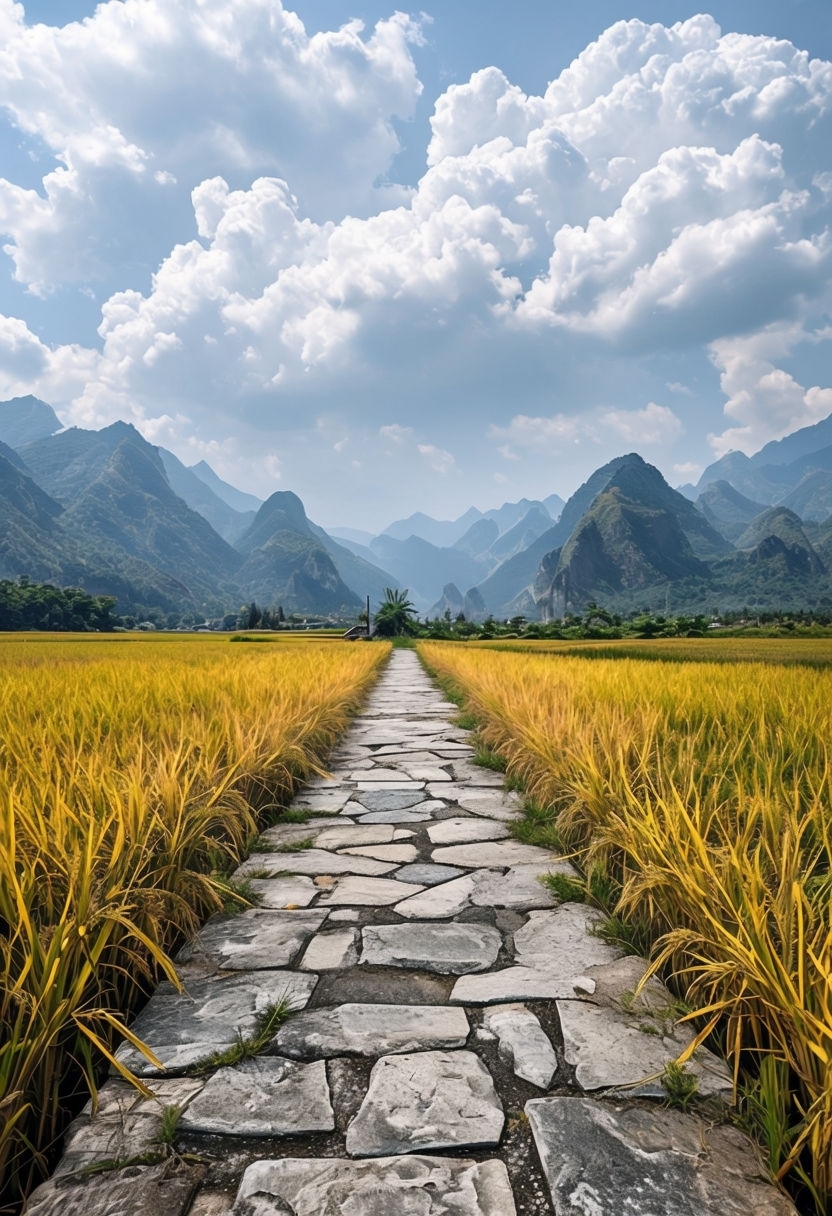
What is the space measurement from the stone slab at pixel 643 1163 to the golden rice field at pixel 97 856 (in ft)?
3.02

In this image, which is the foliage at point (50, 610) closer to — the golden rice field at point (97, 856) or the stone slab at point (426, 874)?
the golden rice field at point (97, 856)

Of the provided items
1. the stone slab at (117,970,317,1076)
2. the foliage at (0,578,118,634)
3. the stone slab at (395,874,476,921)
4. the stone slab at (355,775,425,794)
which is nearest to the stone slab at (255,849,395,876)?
the stone slab at (395,874,476,921)

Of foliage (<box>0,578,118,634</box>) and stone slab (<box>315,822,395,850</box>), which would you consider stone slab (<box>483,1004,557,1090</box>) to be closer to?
stone slab (<box>315,822,395,850</box>)

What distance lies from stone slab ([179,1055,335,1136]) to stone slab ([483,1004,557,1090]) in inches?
17.4

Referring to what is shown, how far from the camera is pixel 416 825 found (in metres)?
3.35

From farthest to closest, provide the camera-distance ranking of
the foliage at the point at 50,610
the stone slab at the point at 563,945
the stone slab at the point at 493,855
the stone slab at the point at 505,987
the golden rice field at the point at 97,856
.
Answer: the foliage at the point at 50,610 → the stone slab at the point at 493,855 → the stone slab at the point at 563,945 → the stone slab at the point at 505,987 → the golden rice field at the point at 97,856

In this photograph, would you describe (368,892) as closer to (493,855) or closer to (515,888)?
(515,888)

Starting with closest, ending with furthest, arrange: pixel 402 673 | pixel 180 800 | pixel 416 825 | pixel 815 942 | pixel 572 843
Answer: pixel 815 942 < pixel 180 800 < pixel 572 843 < pixel 416 825 < pixel 402 673

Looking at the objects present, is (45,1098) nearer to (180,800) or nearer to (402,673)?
(180,800)

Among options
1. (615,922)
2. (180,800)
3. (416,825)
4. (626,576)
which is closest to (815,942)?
(615,922)

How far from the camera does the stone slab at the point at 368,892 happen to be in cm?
233

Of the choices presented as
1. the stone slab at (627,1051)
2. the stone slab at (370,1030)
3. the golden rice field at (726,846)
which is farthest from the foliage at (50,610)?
the stone slab at (627,1051)

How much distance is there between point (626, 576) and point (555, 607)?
21.3 metres

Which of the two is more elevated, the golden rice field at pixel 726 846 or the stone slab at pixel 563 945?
the golden rice field at pixel 726 846
